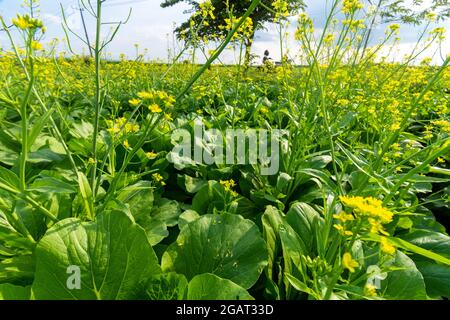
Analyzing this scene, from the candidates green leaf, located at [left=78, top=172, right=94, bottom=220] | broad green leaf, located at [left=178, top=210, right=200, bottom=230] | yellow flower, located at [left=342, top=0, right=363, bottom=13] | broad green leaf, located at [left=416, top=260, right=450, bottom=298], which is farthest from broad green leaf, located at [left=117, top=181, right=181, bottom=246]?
yellow flower, located at [left=342, top=0, right=363, bottom=13]

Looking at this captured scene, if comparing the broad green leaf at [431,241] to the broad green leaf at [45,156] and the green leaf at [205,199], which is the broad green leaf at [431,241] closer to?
the green leaf at [205,199]

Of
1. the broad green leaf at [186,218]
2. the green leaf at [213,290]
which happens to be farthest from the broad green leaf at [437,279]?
the broad green leaf at [186,218]

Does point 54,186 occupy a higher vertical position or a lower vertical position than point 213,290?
higher

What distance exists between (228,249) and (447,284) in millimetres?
801

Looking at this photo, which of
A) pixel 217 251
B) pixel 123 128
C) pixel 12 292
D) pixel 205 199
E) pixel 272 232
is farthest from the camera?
pixel 205 199

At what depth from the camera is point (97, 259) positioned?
0.87m

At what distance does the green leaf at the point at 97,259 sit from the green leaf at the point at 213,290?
0.13m

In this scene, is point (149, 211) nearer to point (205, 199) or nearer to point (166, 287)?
point (205, 199)

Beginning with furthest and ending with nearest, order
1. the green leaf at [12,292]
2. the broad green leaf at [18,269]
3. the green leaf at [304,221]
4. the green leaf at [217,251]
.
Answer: the green leaf at [304,221], the green leaf at [217,251], the broad green leaf at [18,269], the green leaf at [12,292]

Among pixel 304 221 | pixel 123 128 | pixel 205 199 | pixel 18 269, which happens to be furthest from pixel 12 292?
pixel 304 221

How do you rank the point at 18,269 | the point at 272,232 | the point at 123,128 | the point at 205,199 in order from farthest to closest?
the point at 205,199 → the point at 123,128 → the point at 272,232 → the point at 18,269

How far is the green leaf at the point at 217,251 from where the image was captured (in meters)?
1.01

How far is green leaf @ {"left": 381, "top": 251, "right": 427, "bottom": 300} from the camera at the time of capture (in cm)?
98

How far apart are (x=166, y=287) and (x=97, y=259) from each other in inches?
8.3
